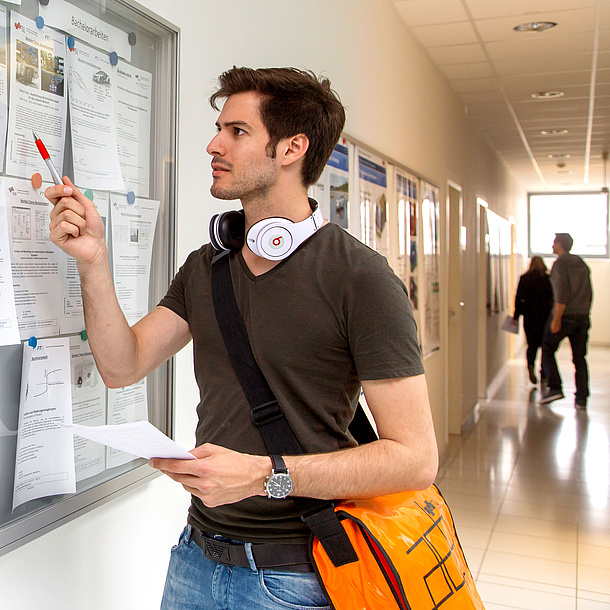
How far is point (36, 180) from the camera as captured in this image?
1314mm

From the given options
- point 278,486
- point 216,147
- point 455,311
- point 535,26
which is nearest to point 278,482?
point 278,486

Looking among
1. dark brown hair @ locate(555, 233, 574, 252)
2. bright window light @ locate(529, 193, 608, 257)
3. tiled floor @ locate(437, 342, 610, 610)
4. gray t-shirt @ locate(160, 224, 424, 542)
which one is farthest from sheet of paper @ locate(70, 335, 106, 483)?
bright window light @ locate(529, 193, 608, 257)

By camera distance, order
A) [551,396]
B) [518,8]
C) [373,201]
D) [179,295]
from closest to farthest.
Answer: [179,295] → [373,201] → [518,8] → [551,396]

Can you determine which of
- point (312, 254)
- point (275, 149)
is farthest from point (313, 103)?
point (312, 254)

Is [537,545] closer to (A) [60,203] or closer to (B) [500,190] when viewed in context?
(A) [60,203]

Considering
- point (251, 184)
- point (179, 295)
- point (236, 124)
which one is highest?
point (236, 124)

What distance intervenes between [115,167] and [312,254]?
0.58 metres

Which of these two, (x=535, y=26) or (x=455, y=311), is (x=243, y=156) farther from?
(x=455, y=311)

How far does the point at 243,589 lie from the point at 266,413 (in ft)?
1.04

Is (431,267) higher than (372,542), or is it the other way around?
(431,267)

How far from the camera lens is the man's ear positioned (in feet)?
4.33

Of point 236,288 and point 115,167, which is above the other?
point 115,167

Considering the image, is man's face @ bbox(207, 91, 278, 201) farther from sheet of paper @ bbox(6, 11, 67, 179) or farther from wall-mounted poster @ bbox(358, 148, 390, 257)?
wall-mounted poster @ bbox(358, 148, 390, 257)

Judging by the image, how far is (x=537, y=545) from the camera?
3688 mm
